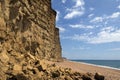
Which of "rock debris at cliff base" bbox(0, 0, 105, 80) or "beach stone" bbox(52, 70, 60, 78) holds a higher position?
"rock debris at cliff base" bbox(0, 0, 105, 80)

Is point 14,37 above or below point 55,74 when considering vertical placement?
above

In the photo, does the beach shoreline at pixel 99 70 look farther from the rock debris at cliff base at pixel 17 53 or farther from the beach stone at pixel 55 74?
the beach stone at pixel 55 74

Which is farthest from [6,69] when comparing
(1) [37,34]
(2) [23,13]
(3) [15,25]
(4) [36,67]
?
(1) [37,34]

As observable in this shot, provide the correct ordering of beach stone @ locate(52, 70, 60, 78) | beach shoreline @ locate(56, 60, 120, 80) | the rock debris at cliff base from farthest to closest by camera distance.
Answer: beach shoreline @ locate(56, 60, 120, 80) → beach stone @ locate(52, 70, 60, 78) → the rock debris at cliff base

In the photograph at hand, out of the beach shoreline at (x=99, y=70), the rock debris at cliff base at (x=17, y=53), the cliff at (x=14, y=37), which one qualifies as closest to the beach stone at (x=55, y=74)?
the rock debris at cliff base at (x=17, y=53)

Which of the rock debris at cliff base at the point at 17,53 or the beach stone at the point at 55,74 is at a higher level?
the rock debris at cliff base at the point at 17,53

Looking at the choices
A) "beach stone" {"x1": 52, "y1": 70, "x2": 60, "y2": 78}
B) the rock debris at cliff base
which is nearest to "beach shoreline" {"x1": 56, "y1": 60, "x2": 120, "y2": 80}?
the rock debris at cliff base

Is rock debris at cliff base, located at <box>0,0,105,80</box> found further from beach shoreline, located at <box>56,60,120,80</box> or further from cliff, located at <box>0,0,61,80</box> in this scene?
beach shoreline, located at <box>56,60,120,80</box>

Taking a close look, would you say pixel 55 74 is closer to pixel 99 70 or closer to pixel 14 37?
pixel 14 37

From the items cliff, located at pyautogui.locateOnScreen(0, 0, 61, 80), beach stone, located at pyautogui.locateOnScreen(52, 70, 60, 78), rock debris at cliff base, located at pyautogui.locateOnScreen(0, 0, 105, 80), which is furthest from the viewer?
beach stone, located at pyautogui.locateOnScreen(52, 70, 60, 78)

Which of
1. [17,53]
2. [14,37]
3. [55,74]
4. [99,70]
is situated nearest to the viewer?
[17,53]

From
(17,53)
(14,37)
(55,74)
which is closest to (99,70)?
→ (55,74)

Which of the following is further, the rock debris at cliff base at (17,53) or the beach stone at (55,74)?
the beach stone at (55,74)

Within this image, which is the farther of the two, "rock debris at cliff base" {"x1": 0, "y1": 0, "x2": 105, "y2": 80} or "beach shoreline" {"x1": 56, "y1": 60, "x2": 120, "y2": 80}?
"beach shoreline" {"x1": 56, "y1": 60, "x2": 120, "y2": 80}
